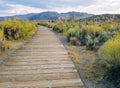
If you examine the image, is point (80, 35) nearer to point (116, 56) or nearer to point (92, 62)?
point (92, 62)

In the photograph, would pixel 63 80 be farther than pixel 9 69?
No

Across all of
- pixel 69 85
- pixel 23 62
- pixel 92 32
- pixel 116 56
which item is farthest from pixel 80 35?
pixel 69 85

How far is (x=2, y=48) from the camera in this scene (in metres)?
9.19

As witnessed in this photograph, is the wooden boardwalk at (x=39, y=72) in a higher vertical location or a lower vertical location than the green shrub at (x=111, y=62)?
lower

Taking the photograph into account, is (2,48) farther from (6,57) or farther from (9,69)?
(9,69)

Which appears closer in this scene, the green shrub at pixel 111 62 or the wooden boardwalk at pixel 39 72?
the wooden boardwalk at pixel 39 72

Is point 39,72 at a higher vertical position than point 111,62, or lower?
lower

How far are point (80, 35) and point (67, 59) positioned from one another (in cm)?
519

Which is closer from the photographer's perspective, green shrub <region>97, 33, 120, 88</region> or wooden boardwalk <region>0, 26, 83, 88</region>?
wooden boardwalk <region>0, 26, 83, 88</region>

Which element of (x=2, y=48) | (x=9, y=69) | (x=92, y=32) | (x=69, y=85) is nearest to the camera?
(x=69, y=85)

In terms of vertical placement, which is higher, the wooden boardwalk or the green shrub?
the green shrub

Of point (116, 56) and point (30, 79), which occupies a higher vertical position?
point (116, 56)

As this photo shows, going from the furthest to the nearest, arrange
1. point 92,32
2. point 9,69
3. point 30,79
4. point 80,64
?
point 92,32, point 80,64, point 9,69, point 30,79

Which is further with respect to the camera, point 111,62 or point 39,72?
point 39,72
